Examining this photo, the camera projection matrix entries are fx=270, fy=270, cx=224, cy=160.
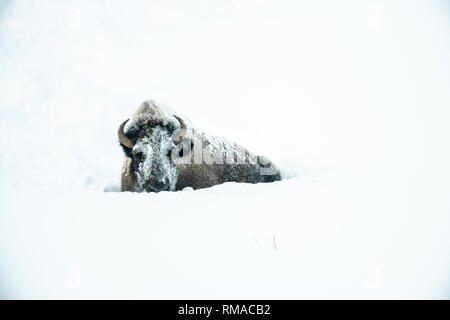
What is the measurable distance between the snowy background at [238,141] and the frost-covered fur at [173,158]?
95 centimetres

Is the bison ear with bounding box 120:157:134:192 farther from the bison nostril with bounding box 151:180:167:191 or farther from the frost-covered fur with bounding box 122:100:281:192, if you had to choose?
the bison nostril with bounding box 151:180:167:191

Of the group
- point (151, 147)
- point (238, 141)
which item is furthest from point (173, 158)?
point (238, 141)

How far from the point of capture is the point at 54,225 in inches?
84.6

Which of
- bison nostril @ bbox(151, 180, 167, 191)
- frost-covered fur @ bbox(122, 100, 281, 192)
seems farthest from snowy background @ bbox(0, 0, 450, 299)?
bison nostril @ bbox(151, 180, 167, 191)

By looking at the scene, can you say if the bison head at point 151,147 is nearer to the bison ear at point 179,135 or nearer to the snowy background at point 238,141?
the bison ear at point 179,135

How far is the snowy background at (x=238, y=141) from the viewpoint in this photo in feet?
5.39

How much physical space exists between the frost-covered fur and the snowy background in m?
0.95

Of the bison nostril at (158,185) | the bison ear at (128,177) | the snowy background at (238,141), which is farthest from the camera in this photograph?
the bison ear at (128,177)

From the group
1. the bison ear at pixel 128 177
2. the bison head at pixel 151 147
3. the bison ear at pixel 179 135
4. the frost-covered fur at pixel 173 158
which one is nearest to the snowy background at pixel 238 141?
the bison ear at pixel 128 177

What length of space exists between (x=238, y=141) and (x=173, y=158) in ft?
7.98

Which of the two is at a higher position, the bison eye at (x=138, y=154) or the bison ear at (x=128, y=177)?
the bison eye at (x=138, y=154)

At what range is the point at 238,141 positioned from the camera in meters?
6.70

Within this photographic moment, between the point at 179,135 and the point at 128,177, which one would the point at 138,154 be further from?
the point at 179,135
